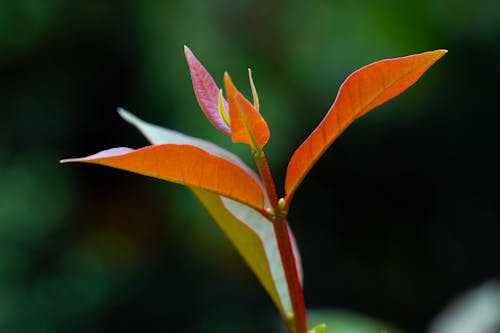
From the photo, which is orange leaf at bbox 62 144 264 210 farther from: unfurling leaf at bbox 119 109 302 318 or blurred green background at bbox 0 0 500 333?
blurred green background at bbox 0 0 500 333

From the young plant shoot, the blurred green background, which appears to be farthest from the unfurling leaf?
the blurred green background

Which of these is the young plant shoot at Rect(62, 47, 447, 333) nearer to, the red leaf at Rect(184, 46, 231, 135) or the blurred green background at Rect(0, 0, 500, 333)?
the red leaf at Rect(184, 46, 231, 135)

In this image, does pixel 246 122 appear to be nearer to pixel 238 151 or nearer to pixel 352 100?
pixel 352 100

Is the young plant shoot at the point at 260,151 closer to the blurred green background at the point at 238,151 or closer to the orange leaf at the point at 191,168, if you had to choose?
the orange leaf at the point at 191,168

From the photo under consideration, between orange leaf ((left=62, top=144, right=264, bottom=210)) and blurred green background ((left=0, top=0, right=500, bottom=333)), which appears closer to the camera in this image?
orange leaf ((left=62, top=144, right=264, bottom=210))

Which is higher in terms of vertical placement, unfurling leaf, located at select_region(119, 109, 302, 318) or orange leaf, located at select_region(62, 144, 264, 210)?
orange leaf, located at select_region(62, 144, 264, 210)
